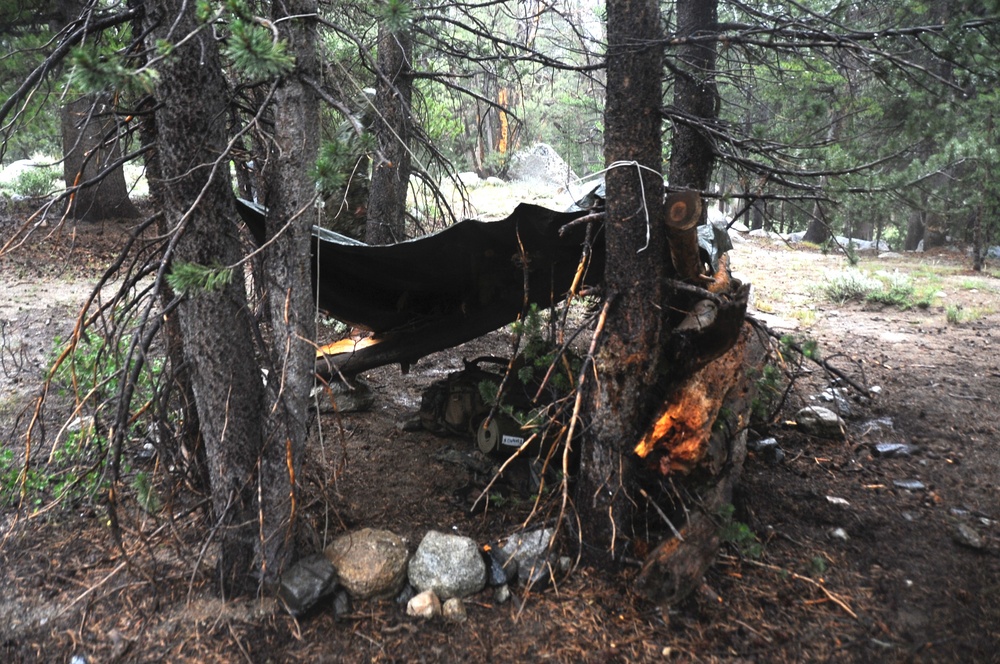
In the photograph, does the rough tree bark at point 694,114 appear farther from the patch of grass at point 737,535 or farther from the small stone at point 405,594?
the small stone at point 405,594

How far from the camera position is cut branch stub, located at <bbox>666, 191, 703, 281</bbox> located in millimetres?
3447

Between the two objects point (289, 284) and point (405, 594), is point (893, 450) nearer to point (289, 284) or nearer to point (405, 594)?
point (405, 594)

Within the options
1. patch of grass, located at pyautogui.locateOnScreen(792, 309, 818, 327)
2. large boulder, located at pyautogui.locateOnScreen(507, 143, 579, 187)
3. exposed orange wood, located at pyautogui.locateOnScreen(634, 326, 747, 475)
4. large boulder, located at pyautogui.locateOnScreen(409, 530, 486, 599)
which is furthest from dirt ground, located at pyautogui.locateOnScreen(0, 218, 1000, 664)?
large boulder, located at pyautogui.locateOnScreen(507, 143, 579, 187)

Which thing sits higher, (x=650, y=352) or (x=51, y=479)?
(x=650, y=352)

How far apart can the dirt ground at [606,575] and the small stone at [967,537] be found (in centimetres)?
1

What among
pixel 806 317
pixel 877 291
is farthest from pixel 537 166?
pixel 806 317

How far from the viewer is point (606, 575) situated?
3697 mm

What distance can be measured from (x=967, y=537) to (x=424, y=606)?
3.15 metres

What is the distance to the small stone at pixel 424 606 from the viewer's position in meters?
3.54

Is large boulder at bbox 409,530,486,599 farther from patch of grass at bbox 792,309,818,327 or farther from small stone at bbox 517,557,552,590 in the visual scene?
patch of grass at bbox 792,309,818,327

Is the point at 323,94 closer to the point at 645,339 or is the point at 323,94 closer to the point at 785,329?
the point at 645,339

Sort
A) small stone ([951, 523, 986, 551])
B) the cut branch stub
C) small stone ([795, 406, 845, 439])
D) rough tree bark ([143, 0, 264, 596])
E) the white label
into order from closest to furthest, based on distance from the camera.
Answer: rough tree bark ([143, 0, 264, 596]) → the cut branch stub → small stone ([951, 523, 986, 551]) → the white label → small stone ([795, 406, 845, 439])

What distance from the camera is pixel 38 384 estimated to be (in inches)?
257

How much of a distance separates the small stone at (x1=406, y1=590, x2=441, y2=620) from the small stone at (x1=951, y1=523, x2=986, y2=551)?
3046 millimetres
